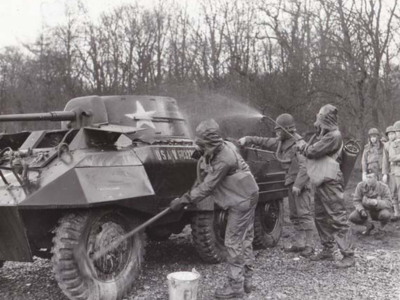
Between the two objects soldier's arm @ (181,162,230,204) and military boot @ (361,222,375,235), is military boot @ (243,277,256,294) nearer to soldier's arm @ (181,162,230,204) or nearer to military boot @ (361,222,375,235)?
soldier's arm @ (181,162,230,204)

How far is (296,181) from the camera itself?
24.7ft

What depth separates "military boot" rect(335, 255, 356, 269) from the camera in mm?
6781

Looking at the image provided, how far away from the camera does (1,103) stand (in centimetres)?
3353

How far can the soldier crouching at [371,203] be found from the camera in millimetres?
8922

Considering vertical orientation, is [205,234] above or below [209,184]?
below

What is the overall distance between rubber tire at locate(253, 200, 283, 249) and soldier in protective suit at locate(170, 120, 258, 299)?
89.2 inches

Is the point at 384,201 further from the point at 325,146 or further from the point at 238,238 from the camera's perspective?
the point at 238,238

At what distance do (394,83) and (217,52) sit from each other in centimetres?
836

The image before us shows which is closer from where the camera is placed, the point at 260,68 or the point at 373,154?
the point at 373,154

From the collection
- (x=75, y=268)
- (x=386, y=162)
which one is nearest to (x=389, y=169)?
(x=386, y=162)

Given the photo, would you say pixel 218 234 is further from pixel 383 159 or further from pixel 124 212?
pixel 383 159

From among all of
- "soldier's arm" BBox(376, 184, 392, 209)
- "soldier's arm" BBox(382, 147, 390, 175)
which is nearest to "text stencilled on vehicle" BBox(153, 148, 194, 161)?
"soldier's arm" BBox(376, 184, 392, 209)

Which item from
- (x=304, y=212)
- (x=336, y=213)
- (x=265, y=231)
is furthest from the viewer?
(x=265, y=231)

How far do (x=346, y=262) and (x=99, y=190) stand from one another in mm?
3360
